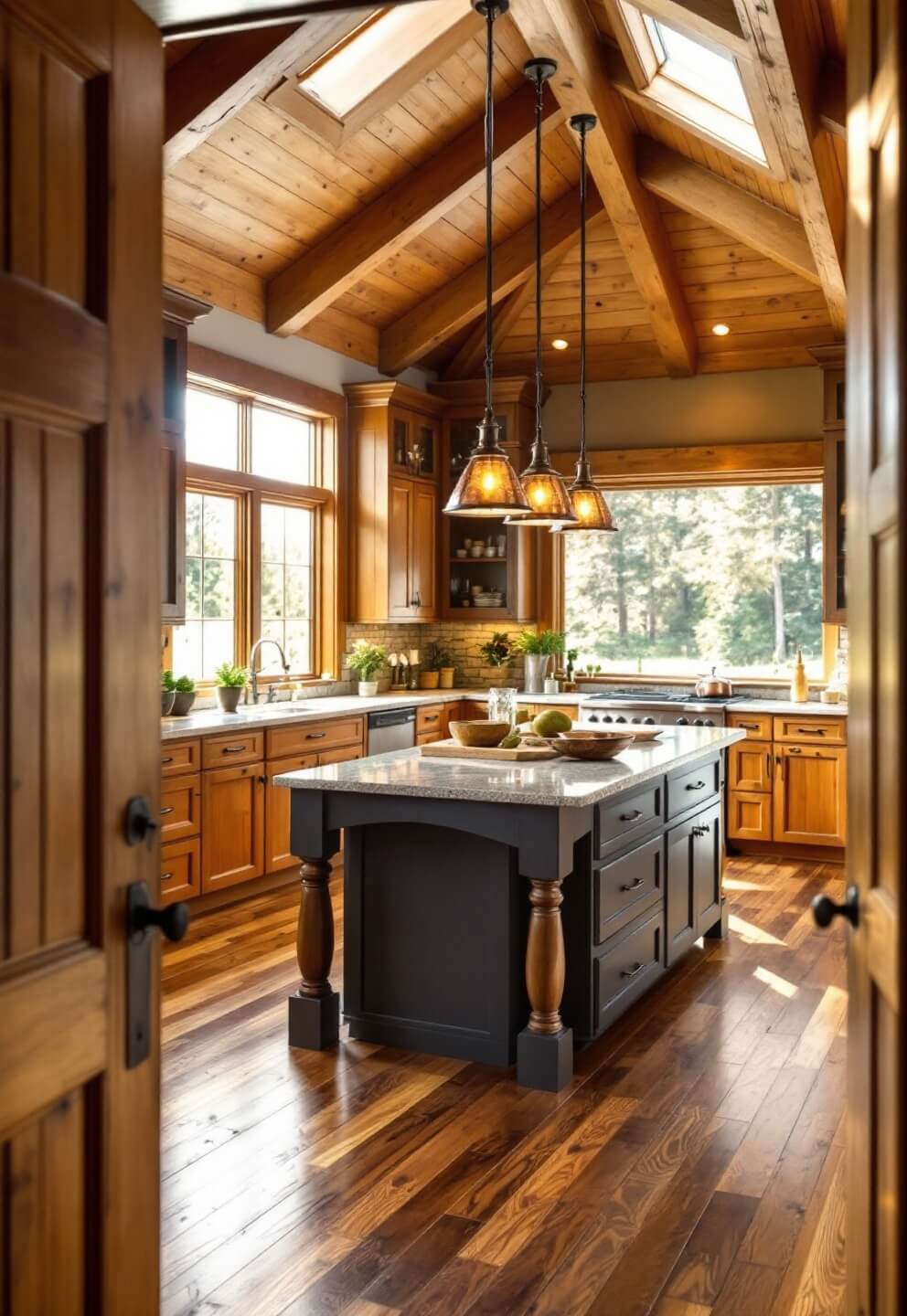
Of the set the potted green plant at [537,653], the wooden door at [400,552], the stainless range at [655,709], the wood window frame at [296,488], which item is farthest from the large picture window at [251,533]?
the stainless range at [655,709]

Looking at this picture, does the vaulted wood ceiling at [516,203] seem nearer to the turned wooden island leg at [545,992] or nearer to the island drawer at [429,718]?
the island drawer at [429,718]

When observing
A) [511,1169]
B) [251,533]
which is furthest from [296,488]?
[511,1169]

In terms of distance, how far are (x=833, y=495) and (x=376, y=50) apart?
3.66 m

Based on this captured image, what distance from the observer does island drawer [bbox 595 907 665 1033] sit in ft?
13.0

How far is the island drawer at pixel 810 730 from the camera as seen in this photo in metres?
6.94

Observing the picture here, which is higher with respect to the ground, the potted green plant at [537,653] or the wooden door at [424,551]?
the wooden door at [424,551]

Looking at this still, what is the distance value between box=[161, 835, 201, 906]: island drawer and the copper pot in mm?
3488

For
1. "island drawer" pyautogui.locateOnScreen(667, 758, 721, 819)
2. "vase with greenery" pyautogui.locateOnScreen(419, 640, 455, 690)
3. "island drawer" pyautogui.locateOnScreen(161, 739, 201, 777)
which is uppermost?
"vase with greenery" pyautogui.locateOnScreen(419, 640, 455, 690)

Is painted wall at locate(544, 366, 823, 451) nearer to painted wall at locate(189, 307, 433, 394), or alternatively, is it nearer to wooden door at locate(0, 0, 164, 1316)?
painted wall at locate(189, 307, 433, 394)

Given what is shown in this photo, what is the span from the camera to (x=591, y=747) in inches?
173

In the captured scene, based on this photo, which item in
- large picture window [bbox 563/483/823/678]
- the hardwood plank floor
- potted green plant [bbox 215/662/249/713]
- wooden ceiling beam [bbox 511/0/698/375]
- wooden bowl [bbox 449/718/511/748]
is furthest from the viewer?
large picture window [bbox 563/483/823/678]

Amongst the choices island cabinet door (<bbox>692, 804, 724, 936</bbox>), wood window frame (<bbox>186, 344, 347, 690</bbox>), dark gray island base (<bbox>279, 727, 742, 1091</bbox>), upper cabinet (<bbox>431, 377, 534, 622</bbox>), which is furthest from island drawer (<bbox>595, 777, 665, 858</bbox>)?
upper cabinet (<bbox>431, 377, 534, 622</bbox>)

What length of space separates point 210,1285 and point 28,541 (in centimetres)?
179

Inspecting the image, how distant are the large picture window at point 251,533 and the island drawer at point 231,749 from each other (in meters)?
0.72
